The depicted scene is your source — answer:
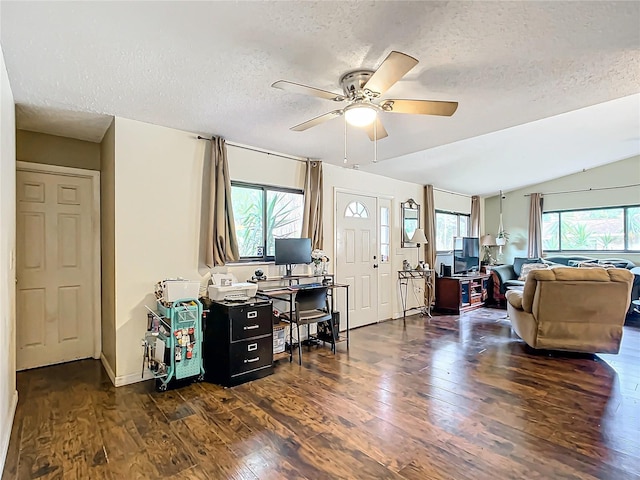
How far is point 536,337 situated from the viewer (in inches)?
156

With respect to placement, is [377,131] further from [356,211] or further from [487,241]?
[487,241]

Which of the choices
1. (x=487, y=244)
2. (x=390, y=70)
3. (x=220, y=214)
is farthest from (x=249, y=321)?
(x=487, y=244)

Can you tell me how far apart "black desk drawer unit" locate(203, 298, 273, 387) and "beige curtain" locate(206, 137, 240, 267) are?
60cm

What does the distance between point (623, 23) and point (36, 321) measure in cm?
536

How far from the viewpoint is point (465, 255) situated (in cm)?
720

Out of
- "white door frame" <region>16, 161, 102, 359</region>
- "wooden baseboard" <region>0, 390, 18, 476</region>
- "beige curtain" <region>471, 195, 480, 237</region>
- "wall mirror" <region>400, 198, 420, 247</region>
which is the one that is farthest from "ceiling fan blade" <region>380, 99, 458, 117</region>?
"beige curtain" <region>471, 195, 480, 237</region>

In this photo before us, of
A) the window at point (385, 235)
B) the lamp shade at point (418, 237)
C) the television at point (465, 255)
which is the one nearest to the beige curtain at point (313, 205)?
the window at point (385, 235)

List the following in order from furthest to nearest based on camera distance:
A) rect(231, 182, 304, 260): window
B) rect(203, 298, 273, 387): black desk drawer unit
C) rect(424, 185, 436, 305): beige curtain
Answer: rect(424, 185, 436, 305): beige curtain < rect(231, 182, 304, 260): window < rect(203, 298, 273, 387): black desk drawer unit

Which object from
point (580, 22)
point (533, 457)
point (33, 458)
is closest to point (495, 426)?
point (533, 457)

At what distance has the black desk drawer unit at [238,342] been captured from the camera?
3.16 metres

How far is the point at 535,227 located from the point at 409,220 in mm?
3391

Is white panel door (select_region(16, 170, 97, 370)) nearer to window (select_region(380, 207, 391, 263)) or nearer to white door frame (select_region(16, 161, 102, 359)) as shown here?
white door frame (select_region(16, 161, 102, 359))

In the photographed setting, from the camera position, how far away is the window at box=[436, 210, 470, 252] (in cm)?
725

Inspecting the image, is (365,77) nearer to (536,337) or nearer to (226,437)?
(226,437)
